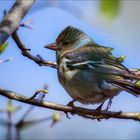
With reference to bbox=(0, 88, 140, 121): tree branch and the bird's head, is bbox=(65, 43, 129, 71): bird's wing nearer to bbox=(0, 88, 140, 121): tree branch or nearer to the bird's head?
the bird's head

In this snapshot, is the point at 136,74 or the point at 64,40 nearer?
the point at 136,74

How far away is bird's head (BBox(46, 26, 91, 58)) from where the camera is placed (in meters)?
4.79

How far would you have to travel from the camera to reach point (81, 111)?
9.53 feet

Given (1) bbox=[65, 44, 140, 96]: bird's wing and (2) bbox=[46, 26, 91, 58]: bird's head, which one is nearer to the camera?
(1) bbox=[65, 44, 140, 96]: bird's wing

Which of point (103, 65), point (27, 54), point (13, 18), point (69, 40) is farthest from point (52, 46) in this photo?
point (13, 18)

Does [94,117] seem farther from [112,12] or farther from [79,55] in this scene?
[79,55]

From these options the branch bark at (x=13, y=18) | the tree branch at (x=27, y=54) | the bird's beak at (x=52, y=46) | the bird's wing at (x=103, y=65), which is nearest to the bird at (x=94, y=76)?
the bird's wing at (x=103, y=65)

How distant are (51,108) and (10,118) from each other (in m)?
0.37

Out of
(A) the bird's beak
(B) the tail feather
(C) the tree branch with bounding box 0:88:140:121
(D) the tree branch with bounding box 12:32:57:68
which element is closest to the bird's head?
(A) the bird's beak

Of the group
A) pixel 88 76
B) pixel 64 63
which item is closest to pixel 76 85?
pixel 88 76

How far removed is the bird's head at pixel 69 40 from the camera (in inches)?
189

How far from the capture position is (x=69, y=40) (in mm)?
4926

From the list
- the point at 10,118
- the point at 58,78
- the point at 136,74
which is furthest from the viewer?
the point at 58,78

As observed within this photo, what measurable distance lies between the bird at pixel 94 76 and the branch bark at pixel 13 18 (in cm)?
92
